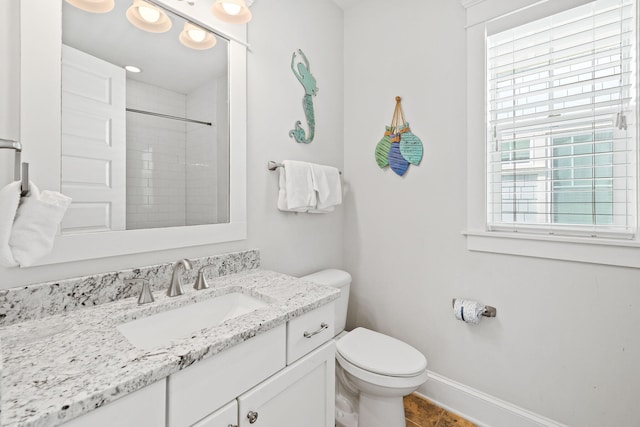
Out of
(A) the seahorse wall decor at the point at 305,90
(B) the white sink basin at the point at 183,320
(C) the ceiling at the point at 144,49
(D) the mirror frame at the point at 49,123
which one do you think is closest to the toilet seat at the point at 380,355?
(B) the white sink basin at the point at 183,320

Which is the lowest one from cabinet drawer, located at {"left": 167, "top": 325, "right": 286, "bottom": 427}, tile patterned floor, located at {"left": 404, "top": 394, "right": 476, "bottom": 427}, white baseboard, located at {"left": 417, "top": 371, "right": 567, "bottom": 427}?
tile patterned floor, located at {"left": 404, "top": 394, "right": 476, "bottom": 427}

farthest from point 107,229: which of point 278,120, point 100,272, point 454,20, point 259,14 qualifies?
point 454,20

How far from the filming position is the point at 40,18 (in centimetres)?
88

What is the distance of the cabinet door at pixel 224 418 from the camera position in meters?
0.73

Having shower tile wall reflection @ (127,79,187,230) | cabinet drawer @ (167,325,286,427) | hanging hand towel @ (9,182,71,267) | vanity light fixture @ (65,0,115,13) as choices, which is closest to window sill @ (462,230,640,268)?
cabinet drawer @ (167,325,286,427)

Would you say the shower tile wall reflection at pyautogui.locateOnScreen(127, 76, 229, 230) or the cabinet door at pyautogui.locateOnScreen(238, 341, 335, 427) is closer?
the cabinet door at pyautogui.locateOnScreen(238, 341, 335, 427)

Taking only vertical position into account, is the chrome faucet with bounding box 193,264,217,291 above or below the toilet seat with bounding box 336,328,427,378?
above

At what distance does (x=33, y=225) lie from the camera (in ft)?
2.33

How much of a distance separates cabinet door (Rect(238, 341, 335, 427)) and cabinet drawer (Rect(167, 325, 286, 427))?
43 millimetres

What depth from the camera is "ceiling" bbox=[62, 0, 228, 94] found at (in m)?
0.97

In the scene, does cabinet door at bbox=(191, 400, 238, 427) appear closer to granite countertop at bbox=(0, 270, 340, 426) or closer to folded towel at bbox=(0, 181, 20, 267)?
granite countertop at bbox=(0, 270, 340, 426)

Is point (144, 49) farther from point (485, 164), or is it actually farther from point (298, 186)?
point (485, 164)

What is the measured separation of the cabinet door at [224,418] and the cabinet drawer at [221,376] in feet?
0.04

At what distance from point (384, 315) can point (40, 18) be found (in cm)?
212
